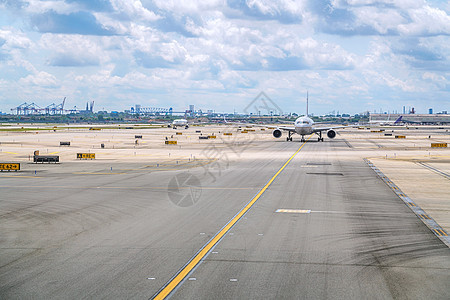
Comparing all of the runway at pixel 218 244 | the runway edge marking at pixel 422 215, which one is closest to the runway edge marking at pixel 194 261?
the runway at pixel 218 244

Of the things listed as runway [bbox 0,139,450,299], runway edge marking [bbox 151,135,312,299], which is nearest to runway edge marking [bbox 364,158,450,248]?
runway [bbox 0,139,450,299]

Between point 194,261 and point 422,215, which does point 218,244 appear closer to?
point 194,261

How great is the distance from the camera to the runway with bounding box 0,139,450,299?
44.9 feet

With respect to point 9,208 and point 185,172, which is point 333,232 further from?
point 185,172

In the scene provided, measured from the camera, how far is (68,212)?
84.0 ft

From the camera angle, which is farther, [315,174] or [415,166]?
[415,166]

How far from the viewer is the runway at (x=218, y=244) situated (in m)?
13.7

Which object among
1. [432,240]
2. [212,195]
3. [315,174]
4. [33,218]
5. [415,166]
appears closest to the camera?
[432,240]

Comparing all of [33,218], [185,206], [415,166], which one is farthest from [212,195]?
[415,166]

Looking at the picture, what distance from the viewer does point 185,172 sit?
45.2 metres

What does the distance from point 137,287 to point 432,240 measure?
1181 centimetres

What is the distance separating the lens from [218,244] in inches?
731

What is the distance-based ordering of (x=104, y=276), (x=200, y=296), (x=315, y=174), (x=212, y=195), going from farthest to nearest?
(x=315, y=174)
(x=212, y=195)
(x=104, y=276)
(x=200, y=296)

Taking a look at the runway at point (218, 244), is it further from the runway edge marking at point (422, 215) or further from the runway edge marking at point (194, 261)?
the runway edge marking at point (422, 215)
